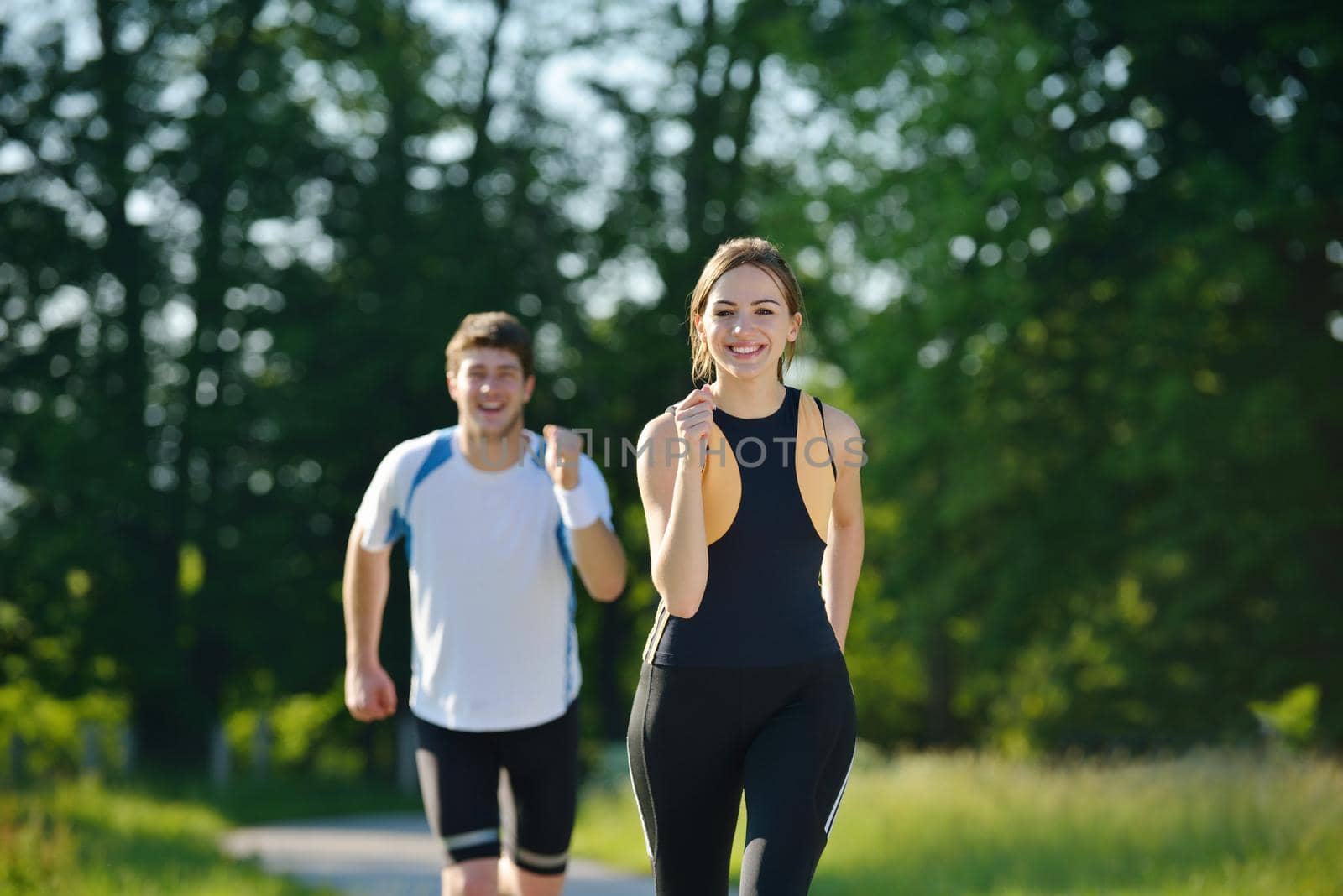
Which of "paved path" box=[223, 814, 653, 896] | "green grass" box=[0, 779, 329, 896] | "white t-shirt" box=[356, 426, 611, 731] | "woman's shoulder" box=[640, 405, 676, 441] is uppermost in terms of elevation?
"woman's shoulder" box=[640, 405, 676, 441]

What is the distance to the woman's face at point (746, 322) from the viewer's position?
3938 millimetres

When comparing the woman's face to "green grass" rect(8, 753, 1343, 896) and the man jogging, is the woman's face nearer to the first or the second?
the man jogging

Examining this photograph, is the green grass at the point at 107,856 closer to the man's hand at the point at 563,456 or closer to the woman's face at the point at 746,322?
the man's hand at the point at 563,456

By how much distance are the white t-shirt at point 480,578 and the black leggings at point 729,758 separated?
1.50 meters

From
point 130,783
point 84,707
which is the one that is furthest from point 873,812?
point 84,707

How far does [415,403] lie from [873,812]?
12058 millimetres

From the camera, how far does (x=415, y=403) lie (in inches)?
892

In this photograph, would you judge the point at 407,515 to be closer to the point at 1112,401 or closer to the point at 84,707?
the point at 1112,401

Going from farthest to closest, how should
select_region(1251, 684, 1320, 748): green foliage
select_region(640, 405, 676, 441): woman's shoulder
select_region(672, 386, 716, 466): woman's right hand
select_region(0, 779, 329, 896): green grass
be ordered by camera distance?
select_region(1251, 684, 1320, 748): green foliage < select_region(0, 779, 329, 896): green grass < select_region(640, 405, 676, 441): woman's shoulder < select_region(672, 386, 716, 466): woman's right hand

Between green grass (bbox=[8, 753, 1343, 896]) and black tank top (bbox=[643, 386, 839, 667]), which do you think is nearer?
black tank top (bbox=[643, 386, 839, 667])

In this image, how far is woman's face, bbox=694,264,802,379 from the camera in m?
3.94

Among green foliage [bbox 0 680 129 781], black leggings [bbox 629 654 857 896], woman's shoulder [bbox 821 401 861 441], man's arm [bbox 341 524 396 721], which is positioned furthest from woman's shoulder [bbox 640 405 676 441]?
green foliage [bbox 0 680 129 781]

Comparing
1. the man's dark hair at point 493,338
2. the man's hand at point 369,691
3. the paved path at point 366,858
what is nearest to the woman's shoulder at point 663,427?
the man's dark hair at point 493,338

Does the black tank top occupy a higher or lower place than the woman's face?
lower
